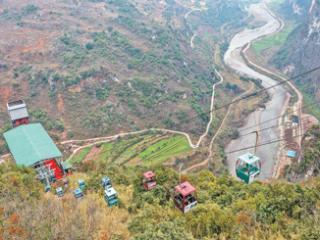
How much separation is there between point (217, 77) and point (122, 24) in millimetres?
24403

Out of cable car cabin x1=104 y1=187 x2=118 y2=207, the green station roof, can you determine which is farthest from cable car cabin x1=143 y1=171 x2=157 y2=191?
the green station roof

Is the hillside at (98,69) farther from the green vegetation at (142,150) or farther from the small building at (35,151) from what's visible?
the small building at (35,151)

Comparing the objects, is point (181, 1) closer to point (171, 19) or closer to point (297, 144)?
point (171, 19)

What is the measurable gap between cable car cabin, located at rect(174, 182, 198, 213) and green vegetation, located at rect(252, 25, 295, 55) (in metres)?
94.1

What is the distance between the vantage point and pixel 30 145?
37.2 meters

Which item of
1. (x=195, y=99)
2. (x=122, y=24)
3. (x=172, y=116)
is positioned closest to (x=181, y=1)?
(x=122, y=24)

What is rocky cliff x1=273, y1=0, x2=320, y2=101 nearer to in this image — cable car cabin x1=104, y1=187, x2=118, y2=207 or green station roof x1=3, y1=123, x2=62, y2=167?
green station roof x1=3, y1=123, x2=62, y2=167

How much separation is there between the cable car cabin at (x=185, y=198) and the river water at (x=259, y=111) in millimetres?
33170

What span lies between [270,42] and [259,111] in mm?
47588

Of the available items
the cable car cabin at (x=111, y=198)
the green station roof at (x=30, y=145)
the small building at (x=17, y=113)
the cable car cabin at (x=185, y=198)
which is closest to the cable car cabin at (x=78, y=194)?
the cable car cabin at (x=111, y=198)

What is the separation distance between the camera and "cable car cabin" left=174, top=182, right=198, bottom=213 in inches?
968

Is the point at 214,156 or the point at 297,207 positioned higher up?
the point at 214,156

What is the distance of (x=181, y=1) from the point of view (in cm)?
13588

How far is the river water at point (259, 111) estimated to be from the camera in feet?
206
